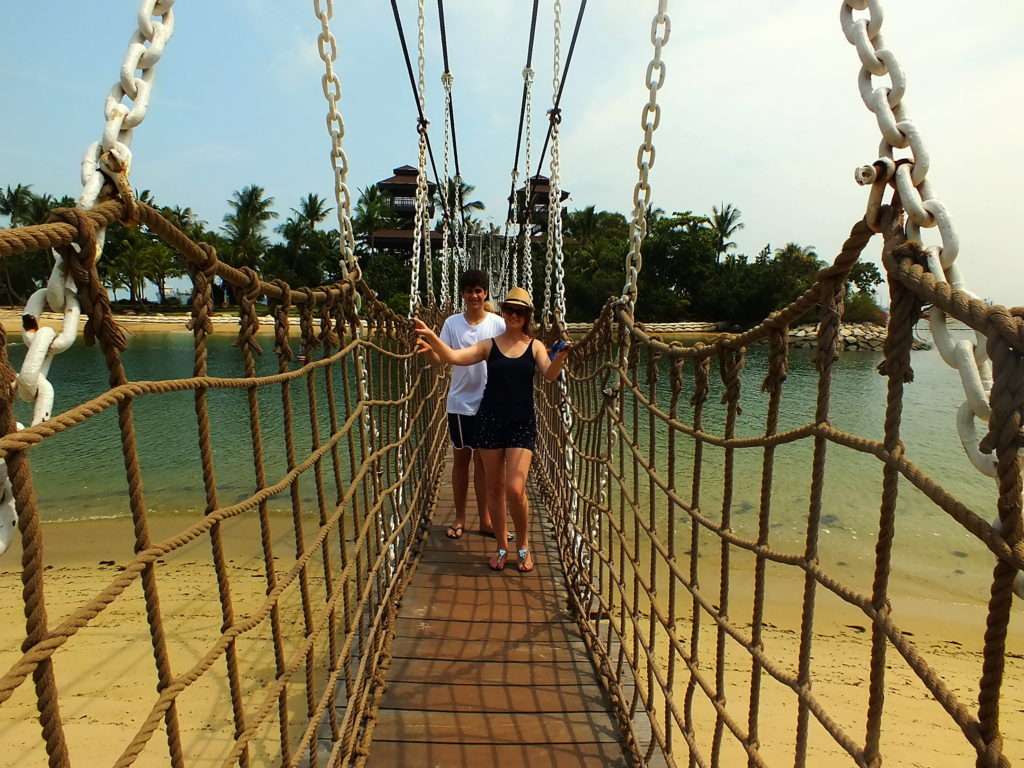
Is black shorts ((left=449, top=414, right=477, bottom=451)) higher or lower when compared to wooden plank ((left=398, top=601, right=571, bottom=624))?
higher

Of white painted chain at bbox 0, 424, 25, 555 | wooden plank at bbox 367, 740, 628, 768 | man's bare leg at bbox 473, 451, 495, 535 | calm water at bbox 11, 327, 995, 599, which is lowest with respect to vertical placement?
calm water at bbox 11, 327, 995, 599

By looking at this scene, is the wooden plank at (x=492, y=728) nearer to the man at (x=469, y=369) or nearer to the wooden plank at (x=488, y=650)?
the wooden plank at (x=488, y=650)

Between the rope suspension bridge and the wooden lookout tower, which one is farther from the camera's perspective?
the wooden lookout tower

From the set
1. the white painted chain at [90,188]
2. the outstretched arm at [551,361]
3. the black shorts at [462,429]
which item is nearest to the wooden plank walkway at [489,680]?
the black shorts at [462,429]

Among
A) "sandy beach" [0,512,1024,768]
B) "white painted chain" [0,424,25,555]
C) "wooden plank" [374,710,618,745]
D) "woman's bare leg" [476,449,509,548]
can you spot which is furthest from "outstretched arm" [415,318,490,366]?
"sandy beach" [0,512,1024,768]

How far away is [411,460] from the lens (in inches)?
96.5

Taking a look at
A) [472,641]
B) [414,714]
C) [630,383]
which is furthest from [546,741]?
[630,383]

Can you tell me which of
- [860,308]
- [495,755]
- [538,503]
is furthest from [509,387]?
[860,308]

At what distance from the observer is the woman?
214cm

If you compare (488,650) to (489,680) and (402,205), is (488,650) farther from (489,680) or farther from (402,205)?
(402,205)

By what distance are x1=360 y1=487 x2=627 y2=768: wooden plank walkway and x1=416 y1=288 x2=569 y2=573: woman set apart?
11.5 inches

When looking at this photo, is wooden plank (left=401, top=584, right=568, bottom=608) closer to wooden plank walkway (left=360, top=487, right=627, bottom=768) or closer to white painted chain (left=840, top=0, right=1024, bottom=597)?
wooden plank walkway (left=360, top=487, right=627, bottom=768)

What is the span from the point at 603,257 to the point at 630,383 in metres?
27.7

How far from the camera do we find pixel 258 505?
1.00m
